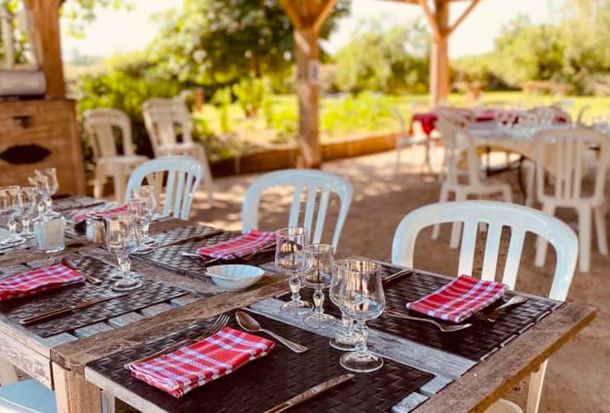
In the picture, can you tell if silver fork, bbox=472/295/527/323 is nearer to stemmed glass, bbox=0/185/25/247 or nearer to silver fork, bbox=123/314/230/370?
silver fork, bbox=123/314/230/370

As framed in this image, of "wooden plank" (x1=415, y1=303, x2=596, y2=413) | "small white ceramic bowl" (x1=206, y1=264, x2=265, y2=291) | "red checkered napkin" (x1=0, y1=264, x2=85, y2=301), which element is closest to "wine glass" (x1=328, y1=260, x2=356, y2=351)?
"wooden plank" (x1=415, y1=303, x2=596, y2=413)

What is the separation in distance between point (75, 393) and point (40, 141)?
3328 mm

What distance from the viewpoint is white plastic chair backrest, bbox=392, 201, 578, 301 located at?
1.61 m

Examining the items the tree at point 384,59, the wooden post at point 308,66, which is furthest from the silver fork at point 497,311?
the tree at point 384,59

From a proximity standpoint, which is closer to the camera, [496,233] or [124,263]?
[124,263]

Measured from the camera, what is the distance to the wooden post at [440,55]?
9047 millimetres

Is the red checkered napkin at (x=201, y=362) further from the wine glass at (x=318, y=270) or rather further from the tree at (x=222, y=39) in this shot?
the tree at (x=222, y=39)

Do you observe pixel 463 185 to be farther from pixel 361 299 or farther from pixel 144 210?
pixel 361 299

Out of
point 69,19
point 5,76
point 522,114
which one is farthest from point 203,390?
point 69,19

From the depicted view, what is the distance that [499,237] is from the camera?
70.2 inches

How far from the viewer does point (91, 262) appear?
1.81 m

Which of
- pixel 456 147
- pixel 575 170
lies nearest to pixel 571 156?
pixel 575 170

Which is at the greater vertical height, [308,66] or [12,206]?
[308,66]

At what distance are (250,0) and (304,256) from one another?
8160 mm
